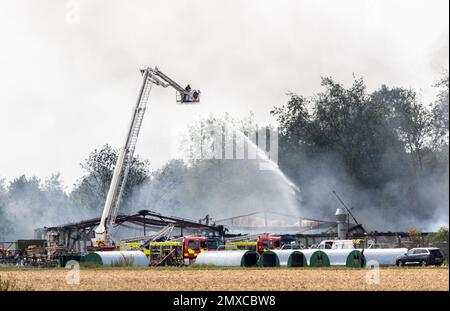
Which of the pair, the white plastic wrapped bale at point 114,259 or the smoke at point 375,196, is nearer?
the white plastic wrapped bale at point 114,259

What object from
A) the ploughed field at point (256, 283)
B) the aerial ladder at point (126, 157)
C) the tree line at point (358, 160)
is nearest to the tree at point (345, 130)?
the tree line at point (358, 160)

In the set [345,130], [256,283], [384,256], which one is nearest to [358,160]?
[345,130]

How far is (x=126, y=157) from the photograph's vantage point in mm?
87125

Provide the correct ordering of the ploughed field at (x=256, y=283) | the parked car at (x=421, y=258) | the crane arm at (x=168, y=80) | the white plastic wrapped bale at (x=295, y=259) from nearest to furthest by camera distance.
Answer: the ploughed field at (x=256, y=283) < the parked car at (x=421, y=258) < the white plastic wrapped bale at (x=295, y=259) < the crane arm at (x=168, y=80)

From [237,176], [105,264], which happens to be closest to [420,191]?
[237,176]

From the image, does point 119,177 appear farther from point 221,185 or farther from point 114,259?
point 221,185

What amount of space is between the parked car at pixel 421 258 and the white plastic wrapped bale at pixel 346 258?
378 centimetres

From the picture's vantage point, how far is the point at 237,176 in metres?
137

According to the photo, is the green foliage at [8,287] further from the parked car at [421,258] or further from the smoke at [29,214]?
the smoke at [29,214]

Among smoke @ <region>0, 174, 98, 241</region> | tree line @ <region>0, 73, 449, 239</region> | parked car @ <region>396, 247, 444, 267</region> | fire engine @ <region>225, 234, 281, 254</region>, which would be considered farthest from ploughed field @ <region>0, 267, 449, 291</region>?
smoke @ <region>0, 174, 98, 241</region>

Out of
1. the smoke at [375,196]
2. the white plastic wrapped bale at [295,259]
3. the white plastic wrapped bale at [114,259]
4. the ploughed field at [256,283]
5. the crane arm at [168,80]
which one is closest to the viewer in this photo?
the ploughed field at [256,283]

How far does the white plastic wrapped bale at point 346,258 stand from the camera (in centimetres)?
6162

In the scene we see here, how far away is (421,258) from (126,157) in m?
34.9

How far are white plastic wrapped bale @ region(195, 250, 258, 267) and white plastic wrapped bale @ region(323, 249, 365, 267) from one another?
5.73m
